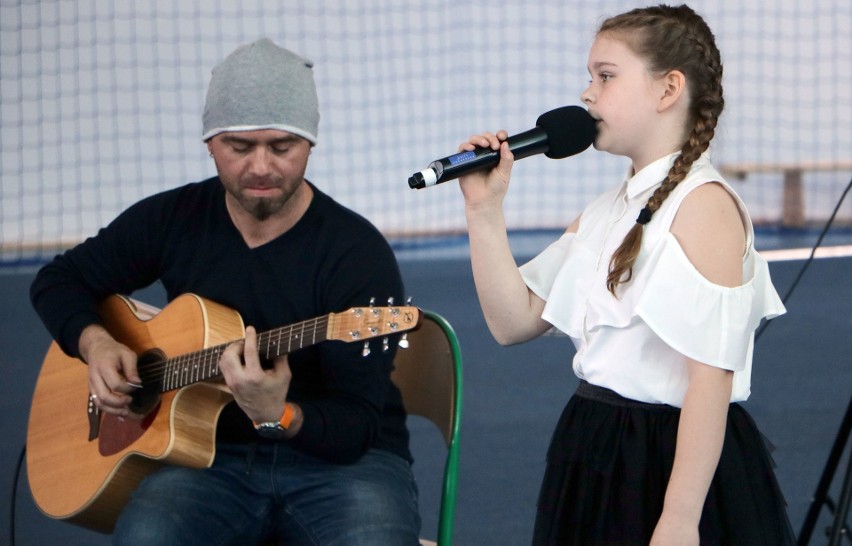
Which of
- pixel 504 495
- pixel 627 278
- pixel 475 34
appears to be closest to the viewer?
pixel 627 278

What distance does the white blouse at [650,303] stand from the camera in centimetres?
147

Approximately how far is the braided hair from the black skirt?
19 cm

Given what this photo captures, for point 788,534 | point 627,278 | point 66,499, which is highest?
point 627,278

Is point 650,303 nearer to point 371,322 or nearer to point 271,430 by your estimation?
point 371,322

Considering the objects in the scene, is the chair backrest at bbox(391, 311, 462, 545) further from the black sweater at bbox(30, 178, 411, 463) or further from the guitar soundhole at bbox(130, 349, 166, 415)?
the guitar soundhole at bbox(130, 349, 166, 415)

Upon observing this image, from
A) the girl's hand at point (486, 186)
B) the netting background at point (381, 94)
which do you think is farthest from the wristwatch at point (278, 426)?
the netting background at point (381, 94)

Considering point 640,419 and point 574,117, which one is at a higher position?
point 574,117

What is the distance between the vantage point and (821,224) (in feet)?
22.6

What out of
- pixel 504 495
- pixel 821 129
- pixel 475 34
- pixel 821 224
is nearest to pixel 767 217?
pixel 821 224

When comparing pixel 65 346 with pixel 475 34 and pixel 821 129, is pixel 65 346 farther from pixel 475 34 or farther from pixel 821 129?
pixel 821 129

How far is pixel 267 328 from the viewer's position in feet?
6.86

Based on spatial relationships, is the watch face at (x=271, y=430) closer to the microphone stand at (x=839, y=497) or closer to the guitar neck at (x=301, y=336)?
the guitar neck at (x=301, y=336)

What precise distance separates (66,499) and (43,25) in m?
5.58

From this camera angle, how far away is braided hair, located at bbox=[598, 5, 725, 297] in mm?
1551
